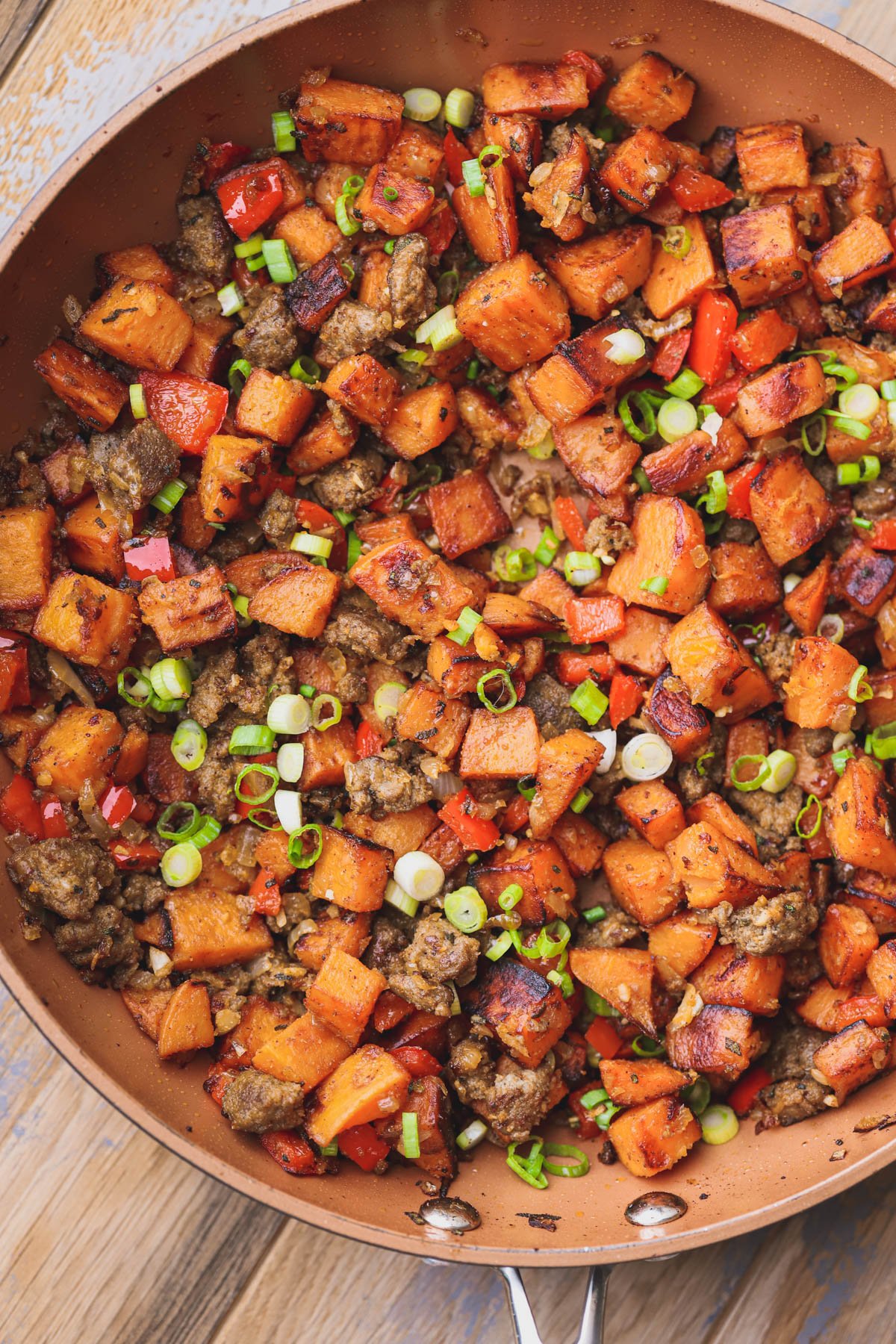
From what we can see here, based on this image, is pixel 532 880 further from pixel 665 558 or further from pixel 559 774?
pixel 665 558

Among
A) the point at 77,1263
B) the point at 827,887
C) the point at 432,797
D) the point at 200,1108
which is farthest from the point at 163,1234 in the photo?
the point at 827,887

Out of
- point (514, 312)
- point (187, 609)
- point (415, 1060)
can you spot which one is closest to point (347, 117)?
point (514, 312)

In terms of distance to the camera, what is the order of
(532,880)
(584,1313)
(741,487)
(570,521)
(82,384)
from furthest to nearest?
1. (570,521)
2. (741,487)
3. (532,880)
4. (82,384)
5. (584,1313)

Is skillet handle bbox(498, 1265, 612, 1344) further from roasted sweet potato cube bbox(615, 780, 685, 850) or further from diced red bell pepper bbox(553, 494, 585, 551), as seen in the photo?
diced red bell pepper bbox(553, 494, 585, 551)

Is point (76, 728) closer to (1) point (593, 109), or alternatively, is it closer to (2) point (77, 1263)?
(2) point (77, 1263)

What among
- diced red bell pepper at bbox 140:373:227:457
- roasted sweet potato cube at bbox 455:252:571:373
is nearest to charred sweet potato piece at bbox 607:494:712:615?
roasted sweet potato cube at bbox 455:252:571:373

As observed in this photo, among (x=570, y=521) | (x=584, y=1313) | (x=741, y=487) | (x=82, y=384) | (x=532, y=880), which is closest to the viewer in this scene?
(x=584, y=1313)
